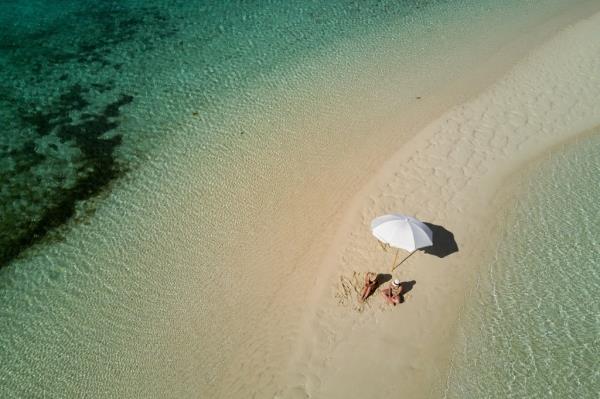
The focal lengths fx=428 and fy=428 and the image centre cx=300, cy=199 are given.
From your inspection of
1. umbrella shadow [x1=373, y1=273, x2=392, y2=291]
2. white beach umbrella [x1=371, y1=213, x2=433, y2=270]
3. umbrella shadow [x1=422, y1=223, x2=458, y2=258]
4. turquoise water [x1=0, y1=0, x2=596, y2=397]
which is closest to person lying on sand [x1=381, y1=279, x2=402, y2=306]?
umbrella shadow [x1=373, y1=273, x2=392, y2=291]

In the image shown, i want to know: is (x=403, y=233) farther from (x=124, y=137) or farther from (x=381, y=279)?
(x=124, y=137)

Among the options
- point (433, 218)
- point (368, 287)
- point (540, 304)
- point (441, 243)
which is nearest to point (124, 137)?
point (368, 287)

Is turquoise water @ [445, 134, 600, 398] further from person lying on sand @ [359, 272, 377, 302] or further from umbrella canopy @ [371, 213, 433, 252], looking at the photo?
person lying on sand @ [359, 272, 377, 302]

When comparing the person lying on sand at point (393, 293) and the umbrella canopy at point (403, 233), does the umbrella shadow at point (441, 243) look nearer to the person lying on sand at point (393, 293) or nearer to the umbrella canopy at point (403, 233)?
the umbrella canopy at point (403, 233)

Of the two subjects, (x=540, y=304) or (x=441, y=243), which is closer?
(x=540, y=304)

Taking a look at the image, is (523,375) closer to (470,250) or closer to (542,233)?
(470,250)

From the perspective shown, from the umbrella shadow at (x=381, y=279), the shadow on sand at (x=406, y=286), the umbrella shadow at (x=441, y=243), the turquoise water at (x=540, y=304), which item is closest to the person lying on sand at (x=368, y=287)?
the umbrella shadow at (x=381, y=279)
